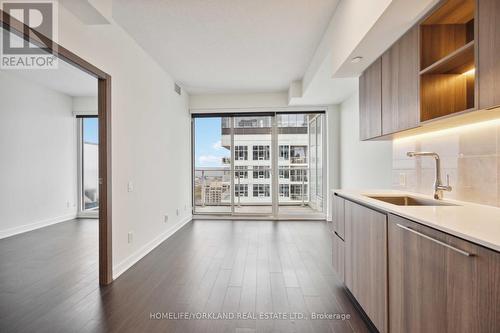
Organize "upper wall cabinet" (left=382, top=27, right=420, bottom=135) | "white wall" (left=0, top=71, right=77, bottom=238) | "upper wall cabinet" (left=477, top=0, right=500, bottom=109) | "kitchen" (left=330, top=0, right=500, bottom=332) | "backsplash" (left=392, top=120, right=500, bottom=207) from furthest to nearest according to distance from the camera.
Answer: "white wall" (left=0, top=71, right=77, bottom=238) → "upper wall cabinet" (left=382, top=27, right=420, bottom=135) → "backsplash" (left=392, top=120, right=500, bottom=207) → "upper wall cabinet" (left=477, top=0, right=500, bottom=109) → "kitchen" (left=330, top=0, right=500, bottom=332)

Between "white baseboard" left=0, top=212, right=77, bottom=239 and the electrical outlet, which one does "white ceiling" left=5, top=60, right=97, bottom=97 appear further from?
the electrical outlet

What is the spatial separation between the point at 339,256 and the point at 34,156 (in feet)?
18.6

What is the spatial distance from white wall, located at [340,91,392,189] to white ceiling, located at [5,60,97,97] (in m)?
4.78

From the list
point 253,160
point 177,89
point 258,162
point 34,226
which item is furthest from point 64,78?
point 258,162

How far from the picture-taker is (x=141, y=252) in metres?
3.23

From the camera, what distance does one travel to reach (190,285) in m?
2.46

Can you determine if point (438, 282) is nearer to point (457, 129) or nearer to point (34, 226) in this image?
point (457, 129)

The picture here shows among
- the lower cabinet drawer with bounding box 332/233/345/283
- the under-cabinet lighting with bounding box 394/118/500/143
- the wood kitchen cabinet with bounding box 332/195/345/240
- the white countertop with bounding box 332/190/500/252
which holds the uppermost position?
the under-cabinet lighting with bounding box 394/118/500/143

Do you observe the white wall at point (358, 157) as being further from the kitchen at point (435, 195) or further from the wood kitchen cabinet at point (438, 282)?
the wood kitchen cabinet at point (438, 282)

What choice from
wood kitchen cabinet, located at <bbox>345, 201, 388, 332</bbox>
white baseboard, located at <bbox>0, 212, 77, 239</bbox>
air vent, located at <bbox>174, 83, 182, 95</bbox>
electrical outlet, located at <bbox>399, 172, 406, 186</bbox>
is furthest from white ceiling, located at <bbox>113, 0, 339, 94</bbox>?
white baseboard, located at <bbox>0, 212, 77, 239</bbox>

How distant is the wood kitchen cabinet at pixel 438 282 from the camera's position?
2.86 ft

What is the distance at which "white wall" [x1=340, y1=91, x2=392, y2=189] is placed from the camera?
130 inches

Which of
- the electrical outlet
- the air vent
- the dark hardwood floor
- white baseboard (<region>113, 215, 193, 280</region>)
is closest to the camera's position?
the dark hardwood floor

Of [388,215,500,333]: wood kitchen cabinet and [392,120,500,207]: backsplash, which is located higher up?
[392,120,500,207]: backsplash
